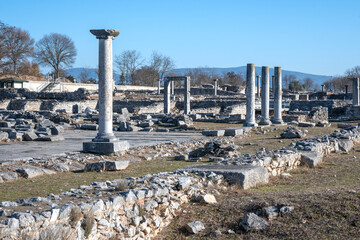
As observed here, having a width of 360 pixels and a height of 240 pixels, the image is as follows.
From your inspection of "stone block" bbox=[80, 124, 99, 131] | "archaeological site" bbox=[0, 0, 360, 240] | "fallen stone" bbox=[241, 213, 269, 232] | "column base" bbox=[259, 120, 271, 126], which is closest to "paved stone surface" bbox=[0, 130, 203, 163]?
"archaeological site" bbox=[0, 0, 360, 240]

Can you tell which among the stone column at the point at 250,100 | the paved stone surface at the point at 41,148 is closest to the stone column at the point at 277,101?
the stone column at the point at 250,100

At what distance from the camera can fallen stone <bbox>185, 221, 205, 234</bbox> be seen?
652cm

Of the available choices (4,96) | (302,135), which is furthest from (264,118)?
(4,96)

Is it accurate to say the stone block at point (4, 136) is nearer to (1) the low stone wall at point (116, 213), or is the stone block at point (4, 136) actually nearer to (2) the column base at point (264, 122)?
(1) the low stone wall at point (116, 213)

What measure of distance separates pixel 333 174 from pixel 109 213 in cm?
643

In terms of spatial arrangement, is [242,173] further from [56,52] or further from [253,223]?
[56,52]

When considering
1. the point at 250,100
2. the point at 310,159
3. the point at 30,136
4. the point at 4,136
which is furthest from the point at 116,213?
the point at 250,100

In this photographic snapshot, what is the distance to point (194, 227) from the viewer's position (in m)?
6.55

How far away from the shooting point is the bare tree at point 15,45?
60122mm

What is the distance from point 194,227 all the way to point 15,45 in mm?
62551

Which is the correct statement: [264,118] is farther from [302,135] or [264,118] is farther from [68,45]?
[68,45]

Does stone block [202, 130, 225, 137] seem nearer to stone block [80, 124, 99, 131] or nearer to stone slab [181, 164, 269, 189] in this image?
stone block [80, 124, 99, 131]

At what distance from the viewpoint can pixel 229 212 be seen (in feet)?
23.0

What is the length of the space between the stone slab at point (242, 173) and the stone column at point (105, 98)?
4897 millimetres
